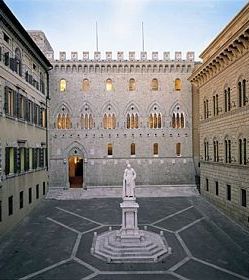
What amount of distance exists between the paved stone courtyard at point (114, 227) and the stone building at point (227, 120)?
6.26 feet

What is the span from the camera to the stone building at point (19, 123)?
19.3 m

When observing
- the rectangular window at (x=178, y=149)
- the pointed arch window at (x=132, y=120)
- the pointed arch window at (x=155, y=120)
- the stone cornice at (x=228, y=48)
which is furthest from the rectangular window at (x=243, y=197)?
the pointed arch window at (x=132, y=120)

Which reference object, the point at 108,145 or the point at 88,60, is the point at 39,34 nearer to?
the point at 88,60

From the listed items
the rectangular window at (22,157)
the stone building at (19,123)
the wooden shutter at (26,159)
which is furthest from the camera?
the wooden shutter at (26,159)

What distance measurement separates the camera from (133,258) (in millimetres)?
14883

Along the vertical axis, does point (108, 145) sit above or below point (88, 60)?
below

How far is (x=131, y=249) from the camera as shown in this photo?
50.6 ft

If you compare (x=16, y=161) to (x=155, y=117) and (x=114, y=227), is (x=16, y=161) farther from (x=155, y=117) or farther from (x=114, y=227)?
A: (x=155, y=117)

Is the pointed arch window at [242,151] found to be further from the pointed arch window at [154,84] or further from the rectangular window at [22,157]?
the pointed arch window at [154,84]

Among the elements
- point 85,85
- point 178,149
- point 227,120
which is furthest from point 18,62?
point 178,149

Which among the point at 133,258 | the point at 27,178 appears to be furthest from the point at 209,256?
the point at 27,178

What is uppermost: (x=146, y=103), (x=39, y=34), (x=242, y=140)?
(x=39, y=34)

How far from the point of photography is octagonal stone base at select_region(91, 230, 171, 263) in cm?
1487

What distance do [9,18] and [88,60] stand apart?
15.6m
